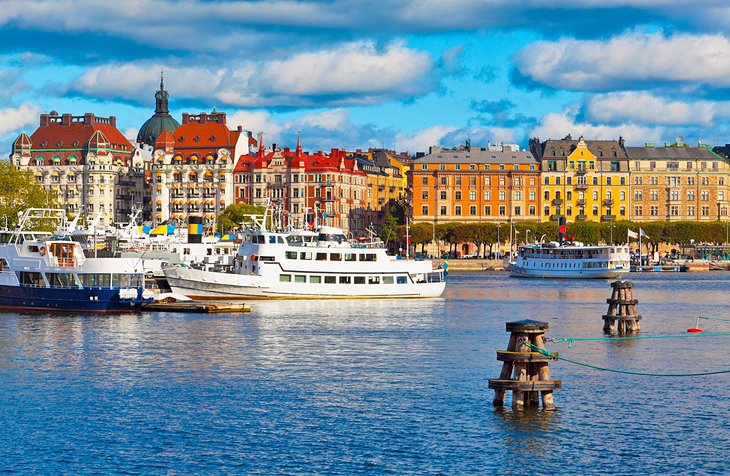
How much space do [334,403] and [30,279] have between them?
42915 mm

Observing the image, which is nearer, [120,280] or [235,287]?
[120,280]

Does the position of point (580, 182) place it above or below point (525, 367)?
above

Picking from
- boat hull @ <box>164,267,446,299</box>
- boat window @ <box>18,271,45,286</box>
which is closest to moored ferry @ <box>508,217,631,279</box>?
boat hull @ <box>164,267,446,299</box>

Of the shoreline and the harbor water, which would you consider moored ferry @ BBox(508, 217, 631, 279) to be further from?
the harbor water

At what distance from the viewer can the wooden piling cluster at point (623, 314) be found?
65312 millimetres

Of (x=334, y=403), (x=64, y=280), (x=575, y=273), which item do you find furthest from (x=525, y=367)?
(x=575, y=273)

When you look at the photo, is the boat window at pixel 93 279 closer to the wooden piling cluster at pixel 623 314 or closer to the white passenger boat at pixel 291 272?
the white passenger boat at pixel 291 272

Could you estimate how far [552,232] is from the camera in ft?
623

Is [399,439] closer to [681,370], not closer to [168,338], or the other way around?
[681,370]

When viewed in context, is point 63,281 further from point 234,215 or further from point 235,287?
point 234,215

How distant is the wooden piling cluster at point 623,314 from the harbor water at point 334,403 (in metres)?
1.08

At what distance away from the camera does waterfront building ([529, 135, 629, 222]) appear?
198125 millimetres

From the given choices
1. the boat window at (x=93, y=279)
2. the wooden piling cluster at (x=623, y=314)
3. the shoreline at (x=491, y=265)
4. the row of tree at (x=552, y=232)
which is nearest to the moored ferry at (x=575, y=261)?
the shoreline at (x=491, y=265)

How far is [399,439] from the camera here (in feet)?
119
